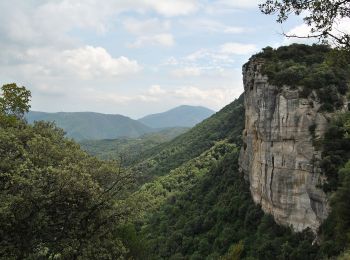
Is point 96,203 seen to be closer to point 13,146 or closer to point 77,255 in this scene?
point 77,255

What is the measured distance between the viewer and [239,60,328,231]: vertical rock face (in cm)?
5169

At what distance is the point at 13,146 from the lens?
20.7m

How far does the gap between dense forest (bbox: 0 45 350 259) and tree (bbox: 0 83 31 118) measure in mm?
78

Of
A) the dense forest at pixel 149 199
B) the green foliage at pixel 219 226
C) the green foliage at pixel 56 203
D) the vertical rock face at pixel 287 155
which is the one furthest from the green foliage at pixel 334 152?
the green foliage at pixel 56 203

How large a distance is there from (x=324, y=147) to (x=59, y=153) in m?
37.4

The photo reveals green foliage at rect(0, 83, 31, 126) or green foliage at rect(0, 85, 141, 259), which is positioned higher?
green foliage at rect(0, 83, 31, 126)

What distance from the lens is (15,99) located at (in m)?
32.6

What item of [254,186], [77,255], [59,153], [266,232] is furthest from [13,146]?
[254,186]

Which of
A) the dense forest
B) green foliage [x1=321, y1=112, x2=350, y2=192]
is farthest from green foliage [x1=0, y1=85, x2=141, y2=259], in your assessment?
green foliage [x1=321, y1=112, x2=350, y2=192]

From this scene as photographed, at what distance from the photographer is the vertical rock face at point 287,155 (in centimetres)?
5169

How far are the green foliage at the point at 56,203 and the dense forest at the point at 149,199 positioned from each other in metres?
0.05

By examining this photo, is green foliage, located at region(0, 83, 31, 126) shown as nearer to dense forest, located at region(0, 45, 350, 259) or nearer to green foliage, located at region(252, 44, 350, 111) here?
dense forest, located at region(0, 45, 350, 259)

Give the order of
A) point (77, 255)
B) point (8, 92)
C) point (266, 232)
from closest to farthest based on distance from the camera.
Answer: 1. point (77, 255)
2. point (8, 92)
3. point (266, 232)

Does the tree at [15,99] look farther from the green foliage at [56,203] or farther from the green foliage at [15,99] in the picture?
the green foliage at [56,203]
